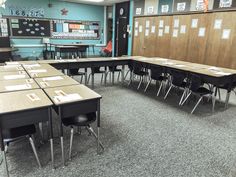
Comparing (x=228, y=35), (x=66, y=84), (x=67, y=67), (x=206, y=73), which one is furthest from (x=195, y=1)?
(x=66, y=84)

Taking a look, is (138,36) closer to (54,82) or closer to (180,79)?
(180,79)

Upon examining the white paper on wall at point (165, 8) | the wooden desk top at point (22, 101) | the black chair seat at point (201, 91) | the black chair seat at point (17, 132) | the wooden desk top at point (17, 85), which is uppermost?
the white paper on wall at point (165, 8)

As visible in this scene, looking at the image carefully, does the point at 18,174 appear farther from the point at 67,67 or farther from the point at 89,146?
the point at 67,67

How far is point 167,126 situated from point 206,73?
1.35 m

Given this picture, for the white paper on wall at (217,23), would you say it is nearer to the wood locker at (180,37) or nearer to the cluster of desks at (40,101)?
the wood locker at (180,37)

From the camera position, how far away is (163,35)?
279 inches

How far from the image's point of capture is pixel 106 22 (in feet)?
34.8

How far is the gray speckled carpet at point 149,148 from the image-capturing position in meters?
2.00

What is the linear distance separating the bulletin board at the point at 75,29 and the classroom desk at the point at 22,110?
26.2 ft

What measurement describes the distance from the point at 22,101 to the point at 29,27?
787 centimetres

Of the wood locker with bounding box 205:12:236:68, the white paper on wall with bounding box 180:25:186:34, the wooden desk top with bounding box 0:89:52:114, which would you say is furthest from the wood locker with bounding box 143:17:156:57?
the wooden desk top with bounding box 0:89:52:114

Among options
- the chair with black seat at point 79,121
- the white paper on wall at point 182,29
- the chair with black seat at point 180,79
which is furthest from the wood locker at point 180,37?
the chair with black seat at point 79,121

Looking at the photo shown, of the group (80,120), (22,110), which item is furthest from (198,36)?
(22,110)

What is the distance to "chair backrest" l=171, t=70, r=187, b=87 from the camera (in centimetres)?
392
